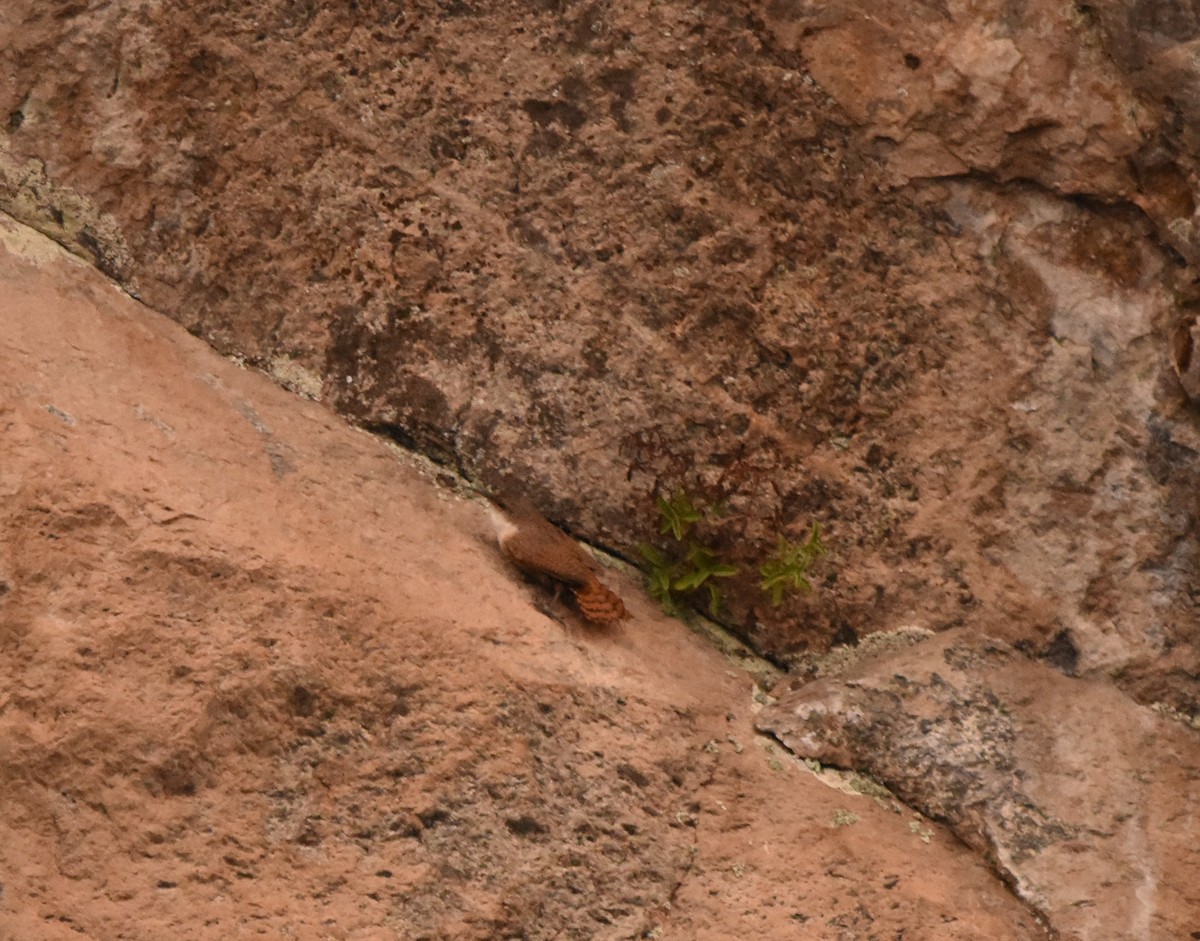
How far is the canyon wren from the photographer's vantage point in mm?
3777

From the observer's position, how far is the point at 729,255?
Answer: 3.93 metres

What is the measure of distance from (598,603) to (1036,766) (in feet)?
4.09

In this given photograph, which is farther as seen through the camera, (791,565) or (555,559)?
(791,565)

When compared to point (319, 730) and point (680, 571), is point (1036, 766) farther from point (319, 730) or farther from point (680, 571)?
point (319, 730)

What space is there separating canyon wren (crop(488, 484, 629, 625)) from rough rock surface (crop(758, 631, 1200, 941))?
1.84ft

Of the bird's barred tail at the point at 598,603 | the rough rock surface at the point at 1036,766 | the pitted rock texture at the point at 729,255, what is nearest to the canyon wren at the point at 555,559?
the bird's barred tail at the point at 598,603

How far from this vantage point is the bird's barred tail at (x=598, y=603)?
148 inches

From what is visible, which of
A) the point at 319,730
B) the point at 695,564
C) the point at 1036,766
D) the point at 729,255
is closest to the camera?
the point at 319,730

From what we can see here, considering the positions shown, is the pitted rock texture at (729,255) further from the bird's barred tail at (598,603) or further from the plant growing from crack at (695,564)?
the bird's barred tail at (598,603)

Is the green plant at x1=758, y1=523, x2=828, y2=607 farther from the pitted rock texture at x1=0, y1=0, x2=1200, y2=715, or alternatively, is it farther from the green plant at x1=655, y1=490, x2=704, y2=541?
the green plant at x1=655, y1=490, x2=704, y2=541

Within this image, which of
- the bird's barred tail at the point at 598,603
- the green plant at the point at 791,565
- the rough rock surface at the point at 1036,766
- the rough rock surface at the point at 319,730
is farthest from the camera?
the green plant at the point at 791,565

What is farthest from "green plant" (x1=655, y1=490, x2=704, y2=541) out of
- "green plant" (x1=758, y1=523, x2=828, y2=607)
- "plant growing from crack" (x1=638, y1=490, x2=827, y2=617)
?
"green plant" (x1=758, y1=523, x2=828, y2=607)

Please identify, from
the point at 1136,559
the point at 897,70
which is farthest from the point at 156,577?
the point at 1136,559

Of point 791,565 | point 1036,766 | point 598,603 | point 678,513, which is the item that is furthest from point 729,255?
point 1036,766
